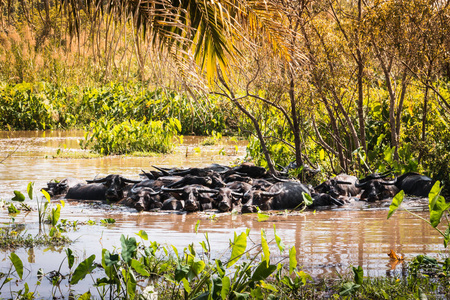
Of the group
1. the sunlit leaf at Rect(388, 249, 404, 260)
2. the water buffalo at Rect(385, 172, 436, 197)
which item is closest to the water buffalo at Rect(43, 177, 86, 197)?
the water buffalo at Rect(385, 172, 436, 197)

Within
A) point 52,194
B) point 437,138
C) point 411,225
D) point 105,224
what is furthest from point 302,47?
point 52,194

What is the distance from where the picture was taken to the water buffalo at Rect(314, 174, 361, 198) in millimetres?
8422

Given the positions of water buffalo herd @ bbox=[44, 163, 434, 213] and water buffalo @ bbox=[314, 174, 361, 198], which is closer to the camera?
water buffalo herd @ bbox=[44, 163, 434, 213]

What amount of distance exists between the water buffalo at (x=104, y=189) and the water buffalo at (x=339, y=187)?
2956mm

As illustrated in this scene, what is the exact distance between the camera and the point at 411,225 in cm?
624

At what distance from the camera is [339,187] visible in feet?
27.9

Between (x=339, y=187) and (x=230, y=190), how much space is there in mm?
1698

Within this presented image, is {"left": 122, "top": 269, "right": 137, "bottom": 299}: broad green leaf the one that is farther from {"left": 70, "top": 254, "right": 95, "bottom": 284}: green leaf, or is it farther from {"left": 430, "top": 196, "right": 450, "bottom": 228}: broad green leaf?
{"left": 430, "top": 196, "right": 450, "bottom": 228}: broad green leaf

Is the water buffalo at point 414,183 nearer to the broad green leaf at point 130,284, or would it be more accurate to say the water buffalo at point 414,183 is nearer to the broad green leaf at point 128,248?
the broad green leaf at point 128,248

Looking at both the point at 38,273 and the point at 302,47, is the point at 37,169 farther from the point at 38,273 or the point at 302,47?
the point at 38,273

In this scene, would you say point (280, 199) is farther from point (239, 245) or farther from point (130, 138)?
point (130, 138)

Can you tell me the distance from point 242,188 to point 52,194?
3177 mm

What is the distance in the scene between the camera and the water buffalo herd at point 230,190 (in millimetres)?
8000

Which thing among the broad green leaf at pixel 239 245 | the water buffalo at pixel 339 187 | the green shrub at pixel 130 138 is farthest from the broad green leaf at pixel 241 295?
the green shrub at pixel 130 138
